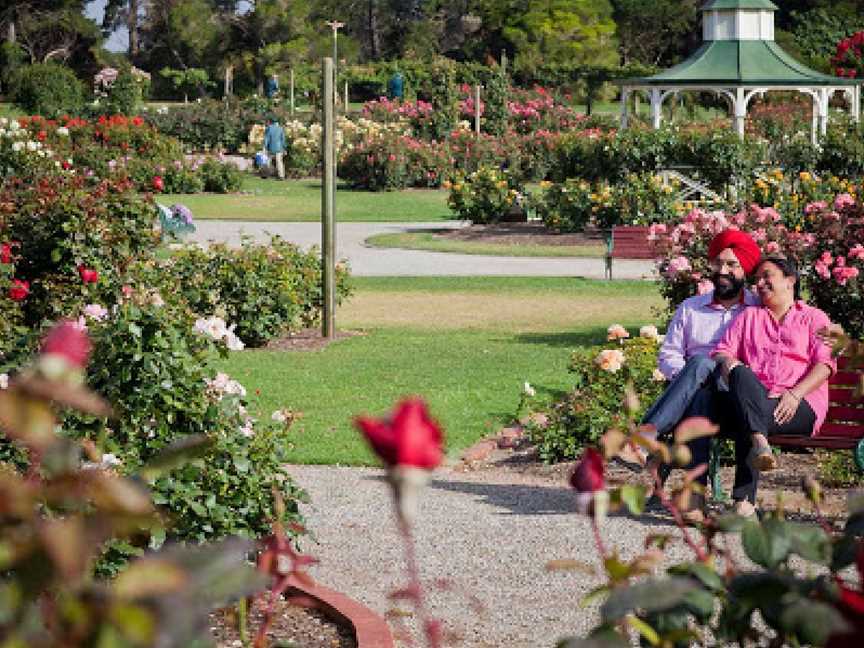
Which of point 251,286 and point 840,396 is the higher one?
point 840,396

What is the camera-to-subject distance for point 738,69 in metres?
28.0

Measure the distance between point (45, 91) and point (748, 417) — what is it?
135 feet

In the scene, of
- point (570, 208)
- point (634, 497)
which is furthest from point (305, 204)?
point (634, 497)

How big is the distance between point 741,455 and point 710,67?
2261 centimetres

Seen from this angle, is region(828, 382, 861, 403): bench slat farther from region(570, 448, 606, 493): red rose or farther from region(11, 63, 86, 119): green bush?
region(11, 63, 86, 119): green bush

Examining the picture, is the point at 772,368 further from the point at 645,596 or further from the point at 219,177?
the point at 219,177

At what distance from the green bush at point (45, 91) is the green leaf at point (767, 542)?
142ft

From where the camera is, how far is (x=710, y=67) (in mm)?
28391

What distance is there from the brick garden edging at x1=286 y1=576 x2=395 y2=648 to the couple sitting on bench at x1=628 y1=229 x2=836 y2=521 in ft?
5.33

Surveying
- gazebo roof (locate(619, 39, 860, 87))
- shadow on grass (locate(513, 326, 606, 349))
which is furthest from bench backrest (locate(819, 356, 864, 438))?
gazebo roof (locate(619, 39, 860, 87))

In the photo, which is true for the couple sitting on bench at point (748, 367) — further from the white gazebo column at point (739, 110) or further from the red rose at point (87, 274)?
the white gazebo column at point (739, 110)

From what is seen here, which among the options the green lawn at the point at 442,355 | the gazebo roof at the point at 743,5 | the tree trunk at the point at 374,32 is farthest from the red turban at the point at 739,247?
the tree trunk at the point at 374,32

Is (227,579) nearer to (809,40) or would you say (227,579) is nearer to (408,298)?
(408,298)

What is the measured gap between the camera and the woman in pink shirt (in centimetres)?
648
